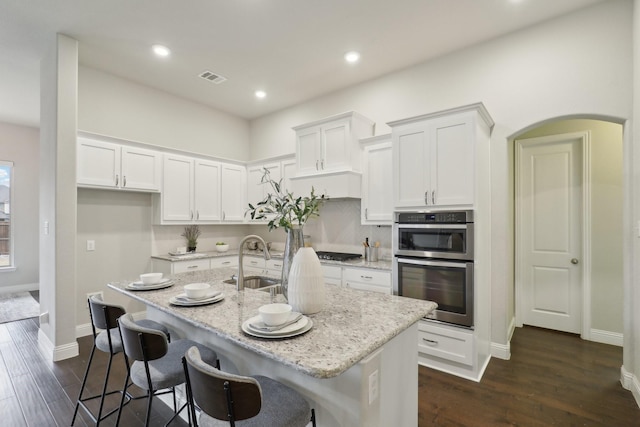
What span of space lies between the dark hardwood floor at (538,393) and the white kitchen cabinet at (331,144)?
7.99ft

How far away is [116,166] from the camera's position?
3.86 metres

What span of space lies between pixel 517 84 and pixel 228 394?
3.62m

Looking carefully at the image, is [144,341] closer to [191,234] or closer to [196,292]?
[196,292]

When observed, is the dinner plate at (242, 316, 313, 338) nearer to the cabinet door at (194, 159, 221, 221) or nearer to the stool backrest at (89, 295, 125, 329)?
the stool backrest at (89, 295, 125, 329)

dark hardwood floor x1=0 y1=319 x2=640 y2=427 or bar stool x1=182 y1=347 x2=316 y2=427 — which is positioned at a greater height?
bar stool x1=182 y1=347 x2=316 y2=427

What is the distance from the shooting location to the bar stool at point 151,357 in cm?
152

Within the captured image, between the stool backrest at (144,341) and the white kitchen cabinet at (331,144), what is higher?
the white kitchen cabinet at (331,144)

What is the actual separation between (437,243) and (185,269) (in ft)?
10.5

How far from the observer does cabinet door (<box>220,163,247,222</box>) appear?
507 cm

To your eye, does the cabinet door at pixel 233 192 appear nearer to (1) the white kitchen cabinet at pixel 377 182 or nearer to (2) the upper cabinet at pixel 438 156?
(1) the white kitchen cabinet at pixel 377 182

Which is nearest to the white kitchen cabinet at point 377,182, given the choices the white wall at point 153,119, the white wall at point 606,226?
the white wall at point 606,226

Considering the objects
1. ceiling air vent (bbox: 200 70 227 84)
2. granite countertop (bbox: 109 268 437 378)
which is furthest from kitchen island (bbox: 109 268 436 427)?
ceiling air vent (bbox: 200 70 227 84)

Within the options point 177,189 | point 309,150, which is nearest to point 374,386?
point 309,150

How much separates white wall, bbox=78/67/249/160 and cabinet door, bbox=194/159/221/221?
0.43 meters
